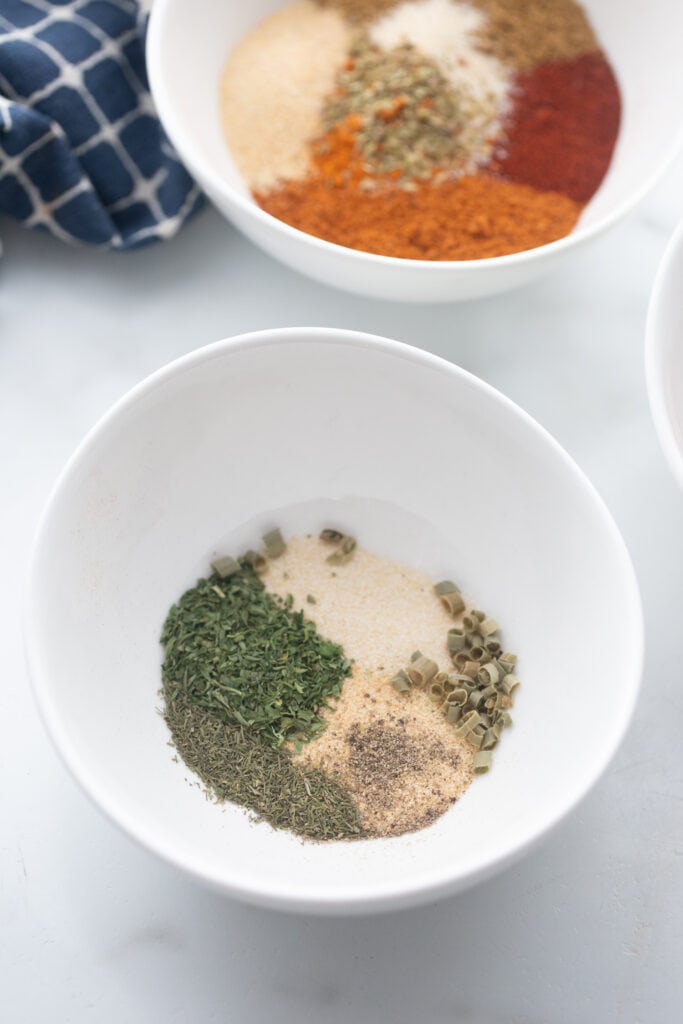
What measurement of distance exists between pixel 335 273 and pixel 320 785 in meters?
0.61

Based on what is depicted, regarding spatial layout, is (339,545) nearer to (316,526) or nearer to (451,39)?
(316,526)

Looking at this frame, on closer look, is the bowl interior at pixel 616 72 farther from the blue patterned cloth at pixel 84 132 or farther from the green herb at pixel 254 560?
the green herb at pixel 254 560

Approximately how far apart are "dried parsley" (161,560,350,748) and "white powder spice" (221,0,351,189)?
1.93ft

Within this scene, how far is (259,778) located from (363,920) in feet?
0.66

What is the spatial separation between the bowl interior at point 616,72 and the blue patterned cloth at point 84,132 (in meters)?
0.07

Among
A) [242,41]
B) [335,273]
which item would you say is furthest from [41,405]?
[242,41]

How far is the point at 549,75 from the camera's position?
1.61 meters

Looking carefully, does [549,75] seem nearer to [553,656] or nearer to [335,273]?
[335,273]

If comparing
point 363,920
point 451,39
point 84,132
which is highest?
point 84,132

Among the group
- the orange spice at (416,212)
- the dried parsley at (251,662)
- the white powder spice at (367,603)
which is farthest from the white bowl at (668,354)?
the dried parsley at (251,662)

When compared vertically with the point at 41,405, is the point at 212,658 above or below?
below

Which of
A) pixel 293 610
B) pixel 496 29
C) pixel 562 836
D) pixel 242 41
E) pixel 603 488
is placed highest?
pixel 242 41

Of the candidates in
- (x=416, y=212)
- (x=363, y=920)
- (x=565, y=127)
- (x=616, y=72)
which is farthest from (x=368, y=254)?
(x=363, y=920)

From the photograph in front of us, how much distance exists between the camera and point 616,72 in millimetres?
1640
